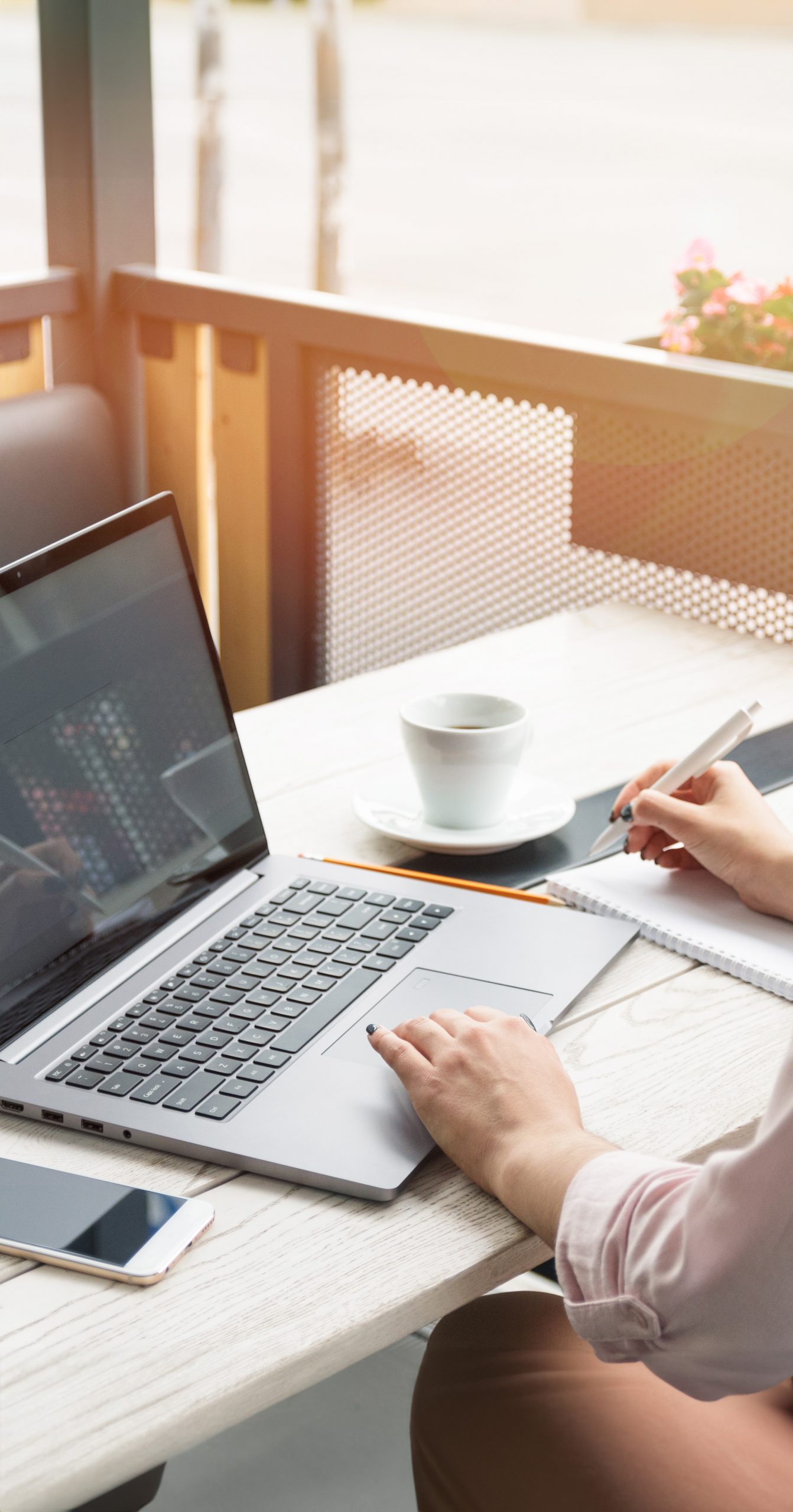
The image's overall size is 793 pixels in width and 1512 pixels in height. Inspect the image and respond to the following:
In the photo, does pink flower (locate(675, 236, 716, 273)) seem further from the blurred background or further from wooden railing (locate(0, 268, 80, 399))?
the blurred background

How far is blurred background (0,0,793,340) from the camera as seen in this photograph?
17109mm

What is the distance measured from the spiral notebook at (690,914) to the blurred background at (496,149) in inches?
480

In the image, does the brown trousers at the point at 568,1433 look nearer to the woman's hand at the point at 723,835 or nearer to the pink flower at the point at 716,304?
the woman's hand at the point at 723,835

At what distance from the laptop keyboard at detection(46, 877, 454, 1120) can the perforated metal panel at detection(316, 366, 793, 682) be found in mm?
1033

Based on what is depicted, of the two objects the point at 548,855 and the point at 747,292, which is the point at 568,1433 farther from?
the point at 747,292

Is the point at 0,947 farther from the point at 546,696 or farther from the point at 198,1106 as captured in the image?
the point at 546,696

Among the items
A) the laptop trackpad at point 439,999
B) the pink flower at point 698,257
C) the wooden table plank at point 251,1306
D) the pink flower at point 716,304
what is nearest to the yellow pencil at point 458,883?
the laptop trackpad at point 439,999

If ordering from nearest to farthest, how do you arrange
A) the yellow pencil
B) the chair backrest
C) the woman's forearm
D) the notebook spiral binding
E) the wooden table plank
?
the wooden table plank, the woman's forearm, the notebook spiral binding, the yellow pencil, the chair backrest

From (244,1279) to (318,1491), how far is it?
94cm

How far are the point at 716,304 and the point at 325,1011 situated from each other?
1.57 m

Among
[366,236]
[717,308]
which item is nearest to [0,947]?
[717,308]

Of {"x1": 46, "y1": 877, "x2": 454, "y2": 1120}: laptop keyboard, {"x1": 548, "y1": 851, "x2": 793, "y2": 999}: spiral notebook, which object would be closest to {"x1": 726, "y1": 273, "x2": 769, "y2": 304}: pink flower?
{"x1": 548, "y1": 851, "x2": 793, "y2": 999}: spiral notebook

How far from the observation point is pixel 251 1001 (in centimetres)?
84

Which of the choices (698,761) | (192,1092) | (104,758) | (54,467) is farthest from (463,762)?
(54,467)
